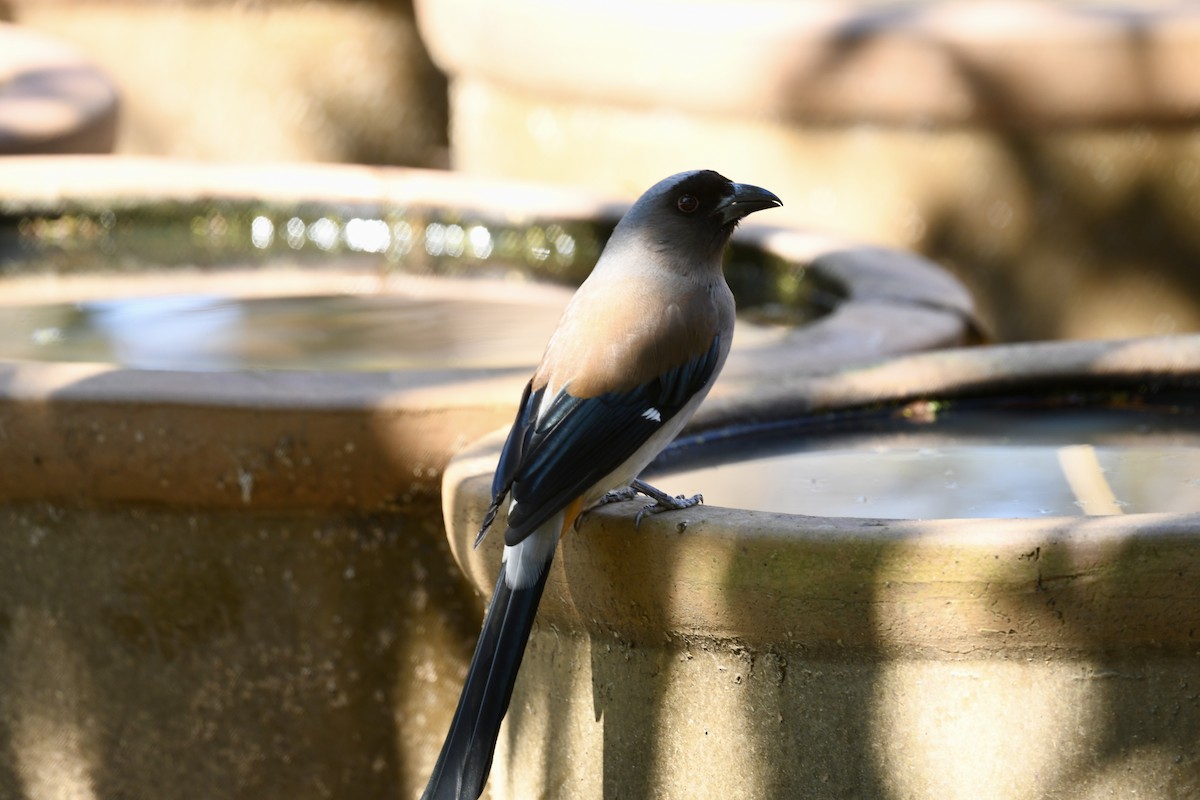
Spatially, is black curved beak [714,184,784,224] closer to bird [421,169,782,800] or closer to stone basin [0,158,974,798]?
bird [421,169,782,800]

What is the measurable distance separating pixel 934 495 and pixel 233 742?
1396mm

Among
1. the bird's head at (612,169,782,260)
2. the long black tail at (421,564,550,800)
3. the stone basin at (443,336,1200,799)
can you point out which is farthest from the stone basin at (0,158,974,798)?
the long black tail at (421,564,550,800)

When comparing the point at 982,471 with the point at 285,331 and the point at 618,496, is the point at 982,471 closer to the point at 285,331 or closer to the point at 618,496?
the point at 618,496

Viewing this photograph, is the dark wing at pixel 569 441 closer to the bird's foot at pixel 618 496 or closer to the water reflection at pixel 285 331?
the bird's foot at pixel 618 496

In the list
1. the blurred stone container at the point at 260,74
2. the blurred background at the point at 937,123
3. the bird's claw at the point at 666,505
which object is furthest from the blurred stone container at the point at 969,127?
the bird's claw at the point at 666,505

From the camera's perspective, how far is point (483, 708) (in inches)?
92.0

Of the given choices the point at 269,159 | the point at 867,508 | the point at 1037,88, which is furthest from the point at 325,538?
the point at 269,159

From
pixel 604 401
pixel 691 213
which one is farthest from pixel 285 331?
pixel 604 401

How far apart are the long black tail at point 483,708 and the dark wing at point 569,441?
0.12m

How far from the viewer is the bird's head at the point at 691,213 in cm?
279

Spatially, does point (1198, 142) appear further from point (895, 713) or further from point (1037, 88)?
point (895, 713)

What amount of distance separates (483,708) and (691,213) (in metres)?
0.88

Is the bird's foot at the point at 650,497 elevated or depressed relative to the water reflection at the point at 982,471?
elevated

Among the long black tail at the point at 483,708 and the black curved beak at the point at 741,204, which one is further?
the black curved beak at the point at 741,204
